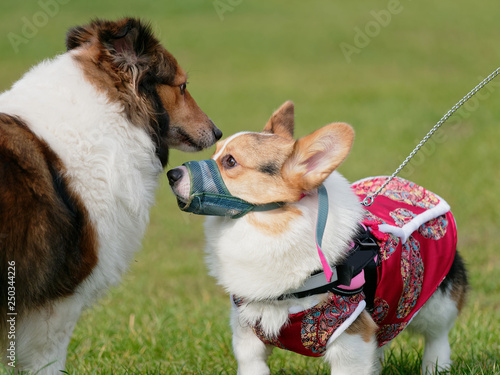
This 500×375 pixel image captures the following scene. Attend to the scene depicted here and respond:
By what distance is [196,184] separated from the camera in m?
3.15

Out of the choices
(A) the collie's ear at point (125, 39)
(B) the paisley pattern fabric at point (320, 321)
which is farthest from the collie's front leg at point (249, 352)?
(A) the collie's ear at point (125, 39)

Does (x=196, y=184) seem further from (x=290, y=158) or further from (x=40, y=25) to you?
(x=40, y=25)

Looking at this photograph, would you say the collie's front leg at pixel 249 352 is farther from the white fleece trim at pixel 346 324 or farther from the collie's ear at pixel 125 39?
the collie's ear at pixel 125 39

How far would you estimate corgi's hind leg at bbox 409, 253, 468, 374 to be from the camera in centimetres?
365

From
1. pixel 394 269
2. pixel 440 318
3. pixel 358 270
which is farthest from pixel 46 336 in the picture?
pixel 440 318

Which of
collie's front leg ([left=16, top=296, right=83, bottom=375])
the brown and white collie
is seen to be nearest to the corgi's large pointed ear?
the brown and white collie

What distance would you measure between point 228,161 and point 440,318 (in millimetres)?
1623

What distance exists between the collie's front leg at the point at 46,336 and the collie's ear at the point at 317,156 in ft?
4.51

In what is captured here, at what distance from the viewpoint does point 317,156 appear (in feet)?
10.2

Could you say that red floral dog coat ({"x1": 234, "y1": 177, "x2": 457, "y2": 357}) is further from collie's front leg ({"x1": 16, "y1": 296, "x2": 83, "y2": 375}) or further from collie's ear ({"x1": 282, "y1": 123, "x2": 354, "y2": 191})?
collie's front leg ({"x1": 16, "y1": 296, "x2": 83, "y2": 375})

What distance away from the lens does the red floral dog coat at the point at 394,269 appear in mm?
3039

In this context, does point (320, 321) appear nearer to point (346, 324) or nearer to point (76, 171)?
point (346, 324)

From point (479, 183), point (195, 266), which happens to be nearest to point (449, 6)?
point (479, 183)

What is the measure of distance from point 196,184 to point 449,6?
2864cm
